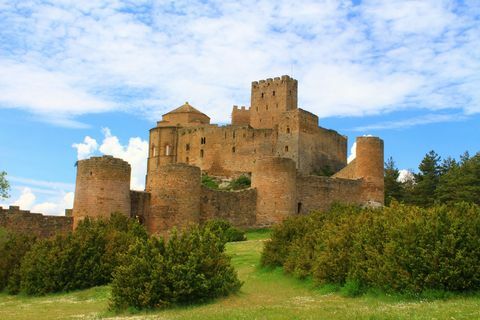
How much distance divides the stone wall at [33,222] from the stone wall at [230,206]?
7.99 metres

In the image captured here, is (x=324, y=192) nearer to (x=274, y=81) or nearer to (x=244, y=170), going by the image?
(x=244, y=170)

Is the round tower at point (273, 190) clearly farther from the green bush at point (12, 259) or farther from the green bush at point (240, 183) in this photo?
the green bush at point (240, 183)

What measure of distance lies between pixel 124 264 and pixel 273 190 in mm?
22456

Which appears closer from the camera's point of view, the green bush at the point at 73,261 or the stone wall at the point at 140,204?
the green bush at the point at 73,261

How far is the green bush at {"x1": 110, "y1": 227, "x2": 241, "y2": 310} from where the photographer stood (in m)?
17.2

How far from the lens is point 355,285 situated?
17.4 m

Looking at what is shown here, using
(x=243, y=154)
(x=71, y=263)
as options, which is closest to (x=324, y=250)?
(x=71, y=263)

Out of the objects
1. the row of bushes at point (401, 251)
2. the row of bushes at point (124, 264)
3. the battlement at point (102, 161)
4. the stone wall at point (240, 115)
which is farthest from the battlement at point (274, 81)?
the row of bushes at point (401, 251)

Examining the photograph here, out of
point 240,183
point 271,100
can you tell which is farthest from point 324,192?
point 271,100

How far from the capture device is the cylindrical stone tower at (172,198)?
35594mm

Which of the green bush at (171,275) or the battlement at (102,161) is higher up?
the battlement at (102,161)

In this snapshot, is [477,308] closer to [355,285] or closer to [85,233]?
[355,285]

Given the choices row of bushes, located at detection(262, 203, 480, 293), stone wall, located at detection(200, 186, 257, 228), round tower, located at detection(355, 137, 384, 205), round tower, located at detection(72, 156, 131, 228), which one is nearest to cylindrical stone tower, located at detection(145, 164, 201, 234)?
stone wall, located at detection(200, 186, 257, 228)

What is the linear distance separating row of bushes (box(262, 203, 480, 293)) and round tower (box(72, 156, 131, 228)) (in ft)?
47.6
